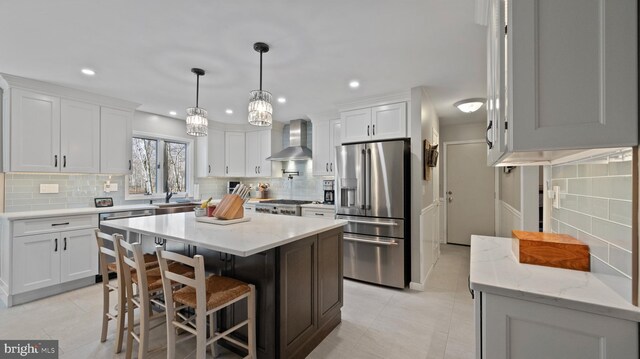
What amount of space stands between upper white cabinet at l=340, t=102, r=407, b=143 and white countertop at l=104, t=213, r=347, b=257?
5.22 feet

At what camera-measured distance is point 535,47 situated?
0.92 meters

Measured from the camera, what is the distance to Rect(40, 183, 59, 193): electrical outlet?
3287 millimetres

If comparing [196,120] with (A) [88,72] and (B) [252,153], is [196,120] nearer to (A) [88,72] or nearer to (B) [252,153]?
(A) [88,72]

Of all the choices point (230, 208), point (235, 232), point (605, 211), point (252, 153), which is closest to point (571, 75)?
point (605, 211)

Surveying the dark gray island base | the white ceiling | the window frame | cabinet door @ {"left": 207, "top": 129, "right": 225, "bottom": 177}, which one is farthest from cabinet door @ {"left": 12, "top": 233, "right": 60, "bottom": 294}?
cabinet door @ {"left": 207, "top": 129, "right": 225, "bottom": 177}

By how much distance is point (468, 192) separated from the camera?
16.8ft

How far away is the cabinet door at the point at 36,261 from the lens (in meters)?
2.76

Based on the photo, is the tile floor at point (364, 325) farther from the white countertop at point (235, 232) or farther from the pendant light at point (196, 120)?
the pendant light at point (196, 120)

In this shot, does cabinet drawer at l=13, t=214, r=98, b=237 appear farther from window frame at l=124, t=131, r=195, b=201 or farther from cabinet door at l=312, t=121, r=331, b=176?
cabinet door at l=312, t=121, r=331, b=176

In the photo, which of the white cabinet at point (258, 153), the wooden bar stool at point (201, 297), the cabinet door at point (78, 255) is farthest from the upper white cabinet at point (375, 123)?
the cabinet door at point (78, 255)

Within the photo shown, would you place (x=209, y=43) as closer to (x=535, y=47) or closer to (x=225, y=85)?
(x=225, y=85)

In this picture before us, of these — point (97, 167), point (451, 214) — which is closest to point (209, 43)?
point (97, 167)

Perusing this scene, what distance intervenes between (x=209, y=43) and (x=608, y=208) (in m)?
2.67

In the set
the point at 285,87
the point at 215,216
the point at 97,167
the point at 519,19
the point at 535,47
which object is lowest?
the point at 215,216
